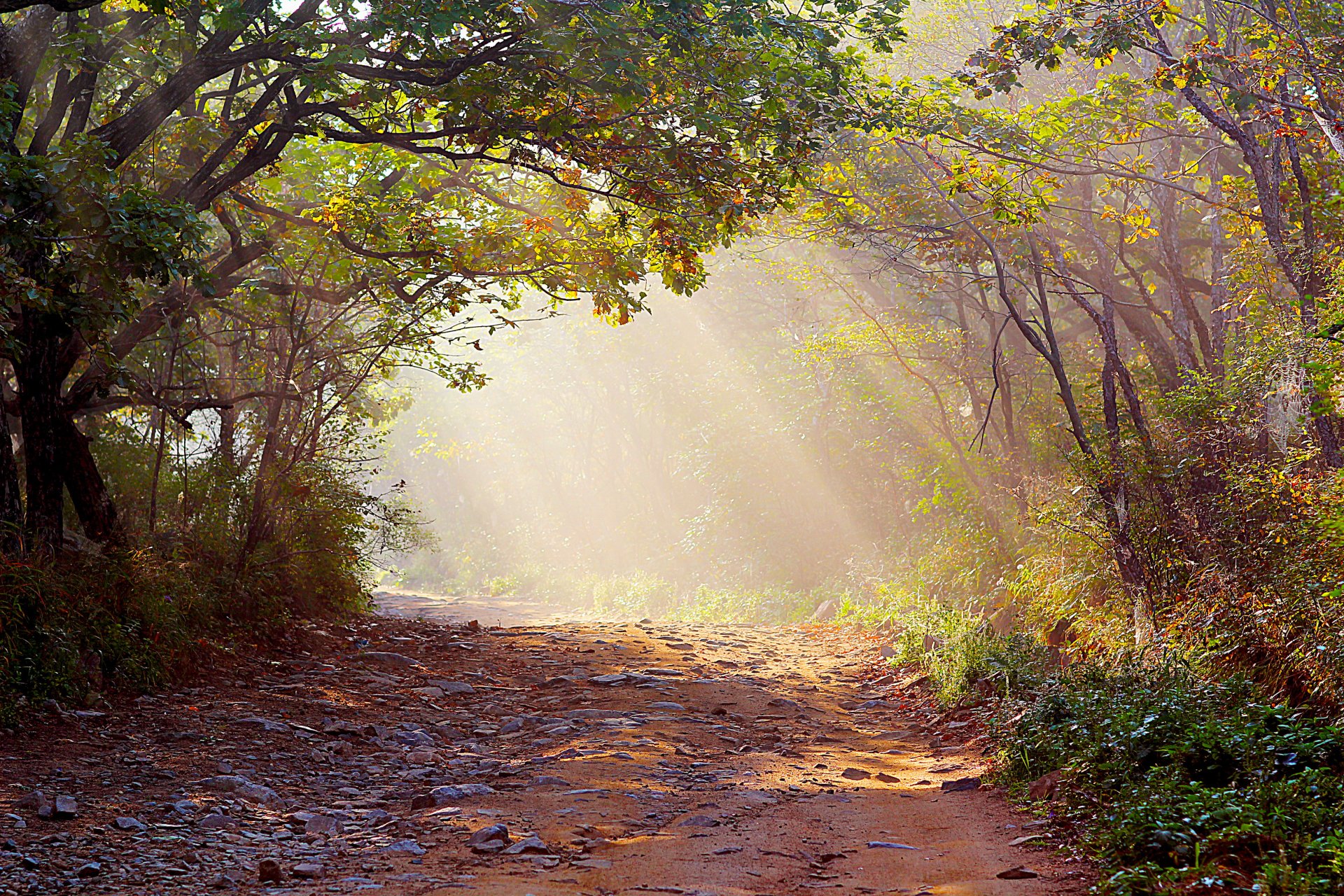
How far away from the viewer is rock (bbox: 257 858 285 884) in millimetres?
4121

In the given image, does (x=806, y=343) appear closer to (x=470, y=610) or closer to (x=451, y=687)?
(x=470, y=610)

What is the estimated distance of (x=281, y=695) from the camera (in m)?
7.75

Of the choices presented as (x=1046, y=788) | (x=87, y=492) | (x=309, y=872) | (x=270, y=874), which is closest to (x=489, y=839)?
(x=309, y=872)

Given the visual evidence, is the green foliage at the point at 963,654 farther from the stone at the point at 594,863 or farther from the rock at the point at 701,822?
the stone at the point at 594,863

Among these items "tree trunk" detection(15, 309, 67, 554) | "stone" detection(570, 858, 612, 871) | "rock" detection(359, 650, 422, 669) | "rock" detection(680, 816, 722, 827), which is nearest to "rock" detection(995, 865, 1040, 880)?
"rock" detection(680, 816, 722, 827)

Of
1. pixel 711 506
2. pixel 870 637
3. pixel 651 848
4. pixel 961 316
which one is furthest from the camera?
pixel 711 506

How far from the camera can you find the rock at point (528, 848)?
14.7 feet

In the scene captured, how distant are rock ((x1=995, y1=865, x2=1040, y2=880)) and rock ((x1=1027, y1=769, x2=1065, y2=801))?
114 cm

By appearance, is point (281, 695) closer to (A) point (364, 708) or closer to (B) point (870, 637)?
(A) point (364, 708)

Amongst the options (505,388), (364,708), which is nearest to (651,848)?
(364,708)

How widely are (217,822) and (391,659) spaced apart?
493 centimetres

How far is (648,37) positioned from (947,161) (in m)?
7.88

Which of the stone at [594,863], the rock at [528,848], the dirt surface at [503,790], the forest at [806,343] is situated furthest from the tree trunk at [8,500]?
the stone at [594,863]

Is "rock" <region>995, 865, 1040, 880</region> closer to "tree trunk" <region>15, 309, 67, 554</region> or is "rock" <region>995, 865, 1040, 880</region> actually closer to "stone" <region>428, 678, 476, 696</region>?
"stone" <region>428, 678, 476, 696</region>
